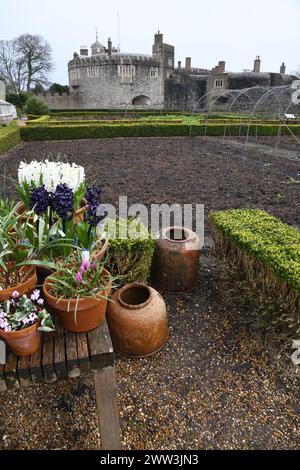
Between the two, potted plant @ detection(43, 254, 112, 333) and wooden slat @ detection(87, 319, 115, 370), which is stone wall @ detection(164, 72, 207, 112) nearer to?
potted plant @ detection(43, 254, 112, 333)

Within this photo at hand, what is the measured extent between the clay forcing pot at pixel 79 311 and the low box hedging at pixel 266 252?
4.84 feet

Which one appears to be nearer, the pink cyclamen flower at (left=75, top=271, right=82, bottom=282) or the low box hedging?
the pink cyclamen flower at (left=75, top=271, right=82, bottom=282)

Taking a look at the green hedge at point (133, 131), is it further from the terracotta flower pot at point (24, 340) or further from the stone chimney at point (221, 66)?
the stone chimney at point (221, 66)

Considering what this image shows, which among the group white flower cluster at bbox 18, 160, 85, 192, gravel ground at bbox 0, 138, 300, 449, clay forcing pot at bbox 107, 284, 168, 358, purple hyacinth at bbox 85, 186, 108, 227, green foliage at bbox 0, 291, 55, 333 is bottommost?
gravel ground at bbox 0, 138, 300, 449

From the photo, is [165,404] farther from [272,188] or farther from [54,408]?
[272,188]

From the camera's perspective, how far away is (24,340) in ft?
4.84

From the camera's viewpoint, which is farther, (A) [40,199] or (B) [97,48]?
(B) [97,48]

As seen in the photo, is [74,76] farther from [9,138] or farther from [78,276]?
[78,276]

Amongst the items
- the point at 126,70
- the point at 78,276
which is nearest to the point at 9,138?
the point at 78,276

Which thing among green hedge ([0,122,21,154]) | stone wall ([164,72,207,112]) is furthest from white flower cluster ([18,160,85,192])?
stone wall ([164,72,207,112])

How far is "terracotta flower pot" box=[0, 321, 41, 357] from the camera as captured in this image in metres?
1.44

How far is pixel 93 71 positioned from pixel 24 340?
3891 centimetres

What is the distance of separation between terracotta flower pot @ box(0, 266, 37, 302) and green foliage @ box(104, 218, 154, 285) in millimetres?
949

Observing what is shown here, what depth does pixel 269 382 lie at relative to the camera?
2330mm
